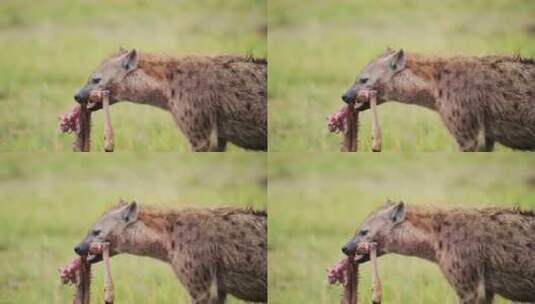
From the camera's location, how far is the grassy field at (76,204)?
447cm

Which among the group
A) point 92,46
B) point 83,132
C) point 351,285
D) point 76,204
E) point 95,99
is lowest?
point 351,285

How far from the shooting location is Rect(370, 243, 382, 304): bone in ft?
14.8

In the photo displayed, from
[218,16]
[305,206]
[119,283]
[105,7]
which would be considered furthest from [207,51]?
[119,283]

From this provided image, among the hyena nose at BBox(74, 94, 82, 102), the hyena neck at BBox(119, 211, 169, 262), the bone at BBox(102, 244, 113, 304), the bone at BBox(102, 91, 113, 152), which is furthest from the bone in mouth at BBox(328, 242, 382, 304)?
the hyena nose at BBox(74, 94, 82, 102)

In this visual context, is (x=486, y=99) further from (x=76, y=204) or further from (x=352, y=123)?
(x=76, y=204)

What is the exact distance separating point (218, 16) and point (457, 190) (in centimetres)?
131

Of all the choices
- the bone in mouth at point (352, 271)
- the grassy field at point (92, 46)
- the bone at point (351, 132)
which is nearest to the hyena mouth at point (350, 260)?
the bone in mouth at point (352, 271)

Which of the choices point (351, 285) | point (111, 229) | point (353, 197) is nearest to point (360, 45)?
point (353, 197)

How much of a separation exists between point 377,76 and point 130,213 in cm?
125

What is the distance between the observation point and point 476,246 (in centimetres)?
445

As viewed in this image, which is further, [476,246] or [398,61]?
[398,61]

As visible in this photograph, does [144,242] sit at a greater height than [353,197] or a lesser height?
lesser

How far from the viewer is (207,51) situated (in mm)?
4559

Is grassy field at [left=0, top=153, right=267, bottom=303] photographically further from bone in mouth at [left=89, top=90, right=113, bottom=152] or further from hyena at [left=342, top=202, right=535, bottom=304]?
hyena at [left=342, top=202, right=535, bottom=304]
